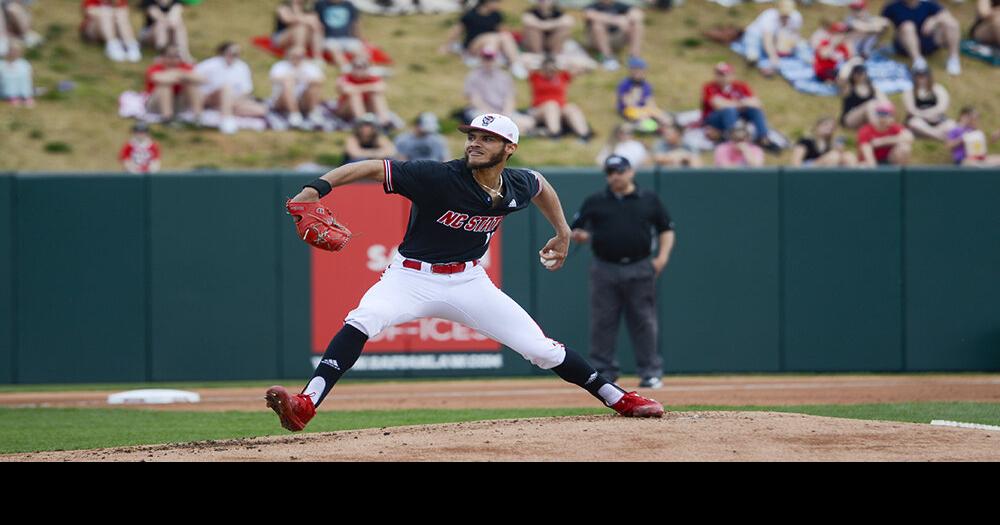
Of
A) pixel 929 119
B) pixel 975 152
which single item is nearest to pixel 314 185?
pixel 975 152

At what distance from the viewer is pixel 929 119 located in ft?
65.6

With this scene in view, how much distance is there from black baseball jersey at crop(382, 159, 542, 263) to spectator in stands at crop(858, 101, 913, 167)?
10.5 m

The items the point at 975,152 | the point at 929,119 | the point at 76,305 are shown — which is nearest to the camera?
the point at 76,305

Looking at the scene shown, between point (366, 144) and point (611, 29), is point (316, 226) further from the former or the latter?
point (611, 29)

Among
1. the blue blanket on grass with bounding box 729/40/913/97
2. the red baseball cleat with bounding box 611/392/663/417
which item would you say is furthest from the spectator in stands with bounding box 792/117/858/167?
the red baseball cleat with bounding box 611/392/663/417

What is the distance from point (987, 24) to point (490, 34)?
8.66 metres

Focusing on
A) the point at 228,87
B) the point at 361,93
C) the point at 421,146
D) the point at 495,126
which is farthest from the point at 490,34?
the point at 495,126

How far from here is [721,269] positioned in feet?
51.1

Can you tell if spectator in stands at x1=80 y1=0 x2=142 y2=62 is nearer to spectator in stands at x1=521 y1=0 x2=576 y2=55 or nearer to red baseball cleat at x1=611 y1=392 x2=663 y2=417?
spectator in stands at x1=521 y1=0 x2=576 y2=55

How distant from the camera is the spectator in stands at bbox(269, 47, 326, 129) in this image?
1920 cm

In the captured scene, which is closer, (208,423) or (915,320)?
(208,423)

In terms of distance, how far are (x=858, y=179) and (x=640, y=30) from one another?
783cm

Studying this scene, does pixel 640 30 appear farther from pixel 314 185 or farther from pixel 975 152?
pixel 314 185

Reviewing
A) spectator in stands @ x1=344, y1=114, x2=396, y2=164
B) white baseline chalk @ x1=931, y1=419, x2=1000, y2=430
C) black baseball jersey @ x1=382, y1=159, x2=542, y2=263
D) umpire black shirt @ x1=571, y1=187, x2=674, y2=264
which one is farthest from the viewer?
spectator in stands @ x1=344, y1=114, x2=396, y2=164
